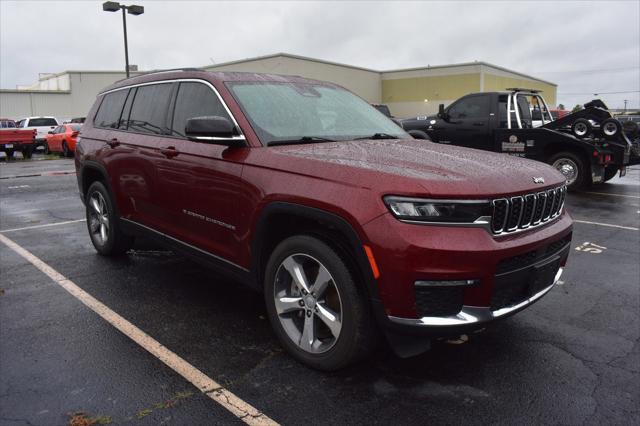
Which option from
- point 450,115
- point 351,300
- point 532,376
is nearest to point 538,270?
point 532,376

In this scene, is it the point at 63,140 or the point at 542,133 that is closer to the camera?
the point at 542,133

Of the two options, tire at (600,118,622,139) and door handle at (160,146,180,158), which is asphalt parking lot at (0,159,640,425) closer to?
door handle at (160,146,180,158)

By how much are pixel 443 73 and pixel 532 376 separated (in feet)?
174

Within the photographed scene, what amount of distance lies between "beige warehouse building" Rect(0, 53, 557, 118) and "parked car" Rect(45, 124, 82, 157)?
2254 cm

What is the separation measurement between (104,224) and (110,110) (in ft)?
3.98

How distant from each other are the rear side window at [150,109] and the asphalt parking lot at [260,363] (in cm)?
143

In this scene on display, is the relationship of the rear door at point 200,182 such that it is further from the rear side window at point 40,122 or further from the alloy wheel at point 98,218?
the rear side window at point 40,122

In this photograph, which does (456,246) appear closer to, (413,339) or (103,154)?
(413,339)

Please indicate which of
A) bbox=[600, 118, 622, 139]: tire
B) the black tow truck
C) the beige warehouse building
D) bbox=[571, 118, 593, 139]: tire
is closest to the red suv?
the black tow truck

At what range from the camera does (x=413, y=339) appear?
2.85m

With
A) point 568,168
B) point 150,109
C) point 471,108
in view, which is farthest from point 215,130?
point 471,108

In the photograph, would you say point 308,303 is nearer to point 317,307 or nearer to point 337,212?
point 317,307

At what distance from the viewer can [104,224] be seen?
5.58 m

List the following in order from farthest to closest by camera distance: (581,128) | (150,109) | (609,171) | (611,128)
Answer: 1. (609,171)
2. (581,128)
3. (611,128)
4. (150,109)
